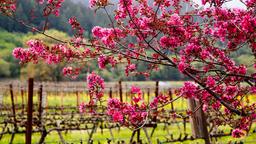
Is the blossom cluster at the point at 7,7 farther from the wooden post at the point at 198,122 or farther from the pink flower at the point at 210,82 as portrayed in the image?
the wooden post at the point at 198,122

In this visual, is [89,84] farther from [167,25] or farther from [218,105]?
[218,105]

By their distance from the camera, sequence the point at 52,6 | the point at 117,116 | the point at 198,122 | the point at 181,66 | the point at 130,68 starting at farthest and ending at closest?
the point at 198,122
the point at 130,68
the point at 52,6
the point at 117,116
the point at 181,66

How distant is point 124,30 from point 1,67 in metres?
119

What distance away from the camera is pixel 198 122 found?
8633 millimetres

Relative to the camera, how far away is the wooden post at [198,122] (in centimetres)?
804

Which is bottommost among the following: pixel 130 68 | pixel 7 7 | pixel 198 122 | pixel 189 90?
pixel 198 122

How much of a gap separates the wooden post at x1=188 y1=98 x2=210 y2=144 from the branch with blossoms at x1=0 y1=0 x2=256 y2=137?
1801mm

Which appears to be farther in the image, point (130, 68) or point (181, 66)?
point (130, 68)

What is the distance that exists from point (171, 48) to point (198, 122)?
3172mm

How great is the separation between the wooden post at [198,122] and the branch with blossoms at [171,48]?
70.9 inches

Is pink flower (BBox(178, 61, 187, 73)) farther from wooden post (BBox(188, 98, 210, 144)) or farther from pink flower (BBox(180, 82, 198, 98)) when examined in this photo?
wooden post (BBox(188, 98, 210, 144))

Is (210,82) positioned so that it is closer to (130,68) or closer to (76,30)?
(130,68)

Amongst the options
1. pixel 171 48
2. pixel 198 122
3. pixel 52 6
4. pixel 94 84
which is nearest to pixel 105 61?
pixel 94 84

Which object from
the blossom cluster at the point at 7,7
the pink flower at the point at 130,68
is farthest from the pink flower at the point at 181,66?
the blossom cluster at the point at 7,7
